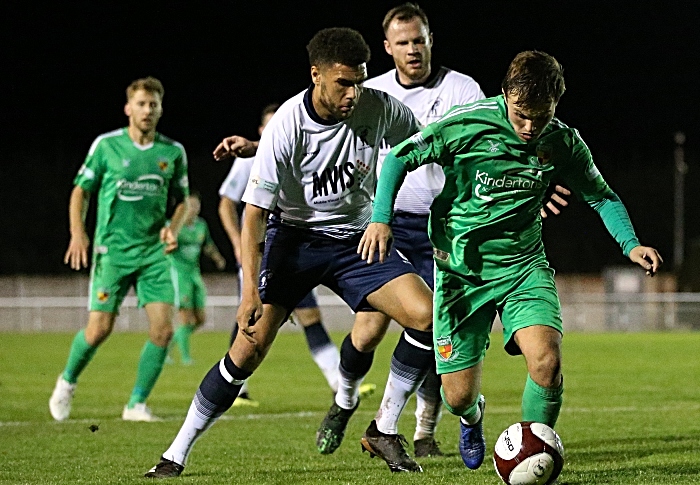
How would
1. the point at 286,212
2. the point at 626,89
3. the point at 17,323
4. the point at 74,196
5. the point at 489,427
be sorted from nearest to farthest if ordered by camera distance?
the point at 286,212 < the point at 489,427 < the point at 74,196 < the point at 17,323 < the point at 626,89

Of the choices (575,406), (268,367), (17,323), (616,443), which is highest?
(616,443)

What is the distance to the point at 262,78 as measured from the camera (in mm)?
36656

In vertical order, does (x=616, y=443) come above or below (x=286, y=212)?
below

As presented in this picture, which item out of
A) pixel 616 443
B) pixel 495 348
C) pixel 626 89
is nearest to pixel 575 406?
pixel 616 443

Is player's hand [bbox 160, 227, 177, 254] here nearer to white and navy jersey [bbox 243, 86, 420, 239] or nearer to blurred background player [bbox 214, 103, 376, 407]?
blurred background player [bbox 214, 103, 376, 407]

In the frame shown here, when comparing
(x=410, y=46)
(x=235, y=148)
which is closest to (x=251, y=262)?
(x=235, y=148)

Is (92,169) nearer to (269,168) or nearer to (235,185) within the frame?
(235,185)

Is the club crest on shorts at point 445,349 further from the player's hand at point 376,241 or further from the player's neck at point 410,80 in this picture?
the player's neck at point 410,80

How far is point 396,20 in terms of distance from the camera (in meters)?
6.98

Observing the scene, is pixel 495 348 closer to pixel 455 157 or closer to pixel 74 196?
pixel 74 196

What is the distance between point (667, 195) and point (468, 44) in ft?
29.3

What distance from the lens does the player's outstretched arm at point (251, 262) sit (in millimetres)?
5547

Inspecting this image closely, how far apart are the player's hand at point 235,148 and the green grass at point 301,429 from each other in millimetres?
1639

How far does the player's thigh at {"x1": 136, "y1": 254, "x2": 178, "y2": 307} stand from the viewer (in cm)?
902
